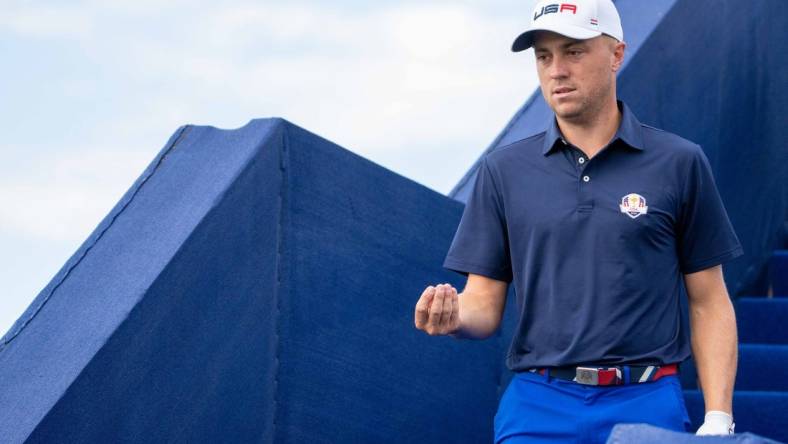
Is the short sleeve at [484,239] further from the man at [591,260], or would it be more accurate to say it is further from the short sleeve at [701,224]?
the short sleeve at [701,224]

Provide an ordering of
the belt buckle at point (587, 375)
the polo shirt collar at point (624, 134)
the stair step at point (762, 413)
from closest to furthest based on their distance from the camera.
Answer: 1. the belt buckle at point (587, 375)
2. the polo shirt collar at point (624, 134)
3. the stair step at point (762, 413)

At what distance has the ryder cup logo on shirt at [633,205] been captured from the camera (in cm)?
298

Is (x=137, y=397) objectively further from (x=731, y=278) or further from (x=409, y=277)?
(x=731, y=278)

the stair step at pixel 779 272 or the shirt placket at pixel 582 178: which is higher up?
the stair step at pixel 779 272

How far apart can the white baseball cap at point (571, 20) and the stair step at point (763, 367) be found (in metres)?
2.46

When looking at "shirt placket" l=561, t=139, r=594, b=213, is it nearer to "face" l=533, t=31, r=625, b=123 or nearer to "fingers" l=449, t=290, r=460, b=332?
"face" l=533, t=31, r=625, b=123

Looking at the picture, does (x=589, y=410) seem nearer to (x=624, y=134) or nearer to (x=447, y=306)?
(x=447, y=306)

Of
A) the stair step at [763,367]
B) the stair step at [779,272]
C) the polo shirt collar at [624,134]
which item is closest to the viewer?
the polo shirt collar at [624,134]

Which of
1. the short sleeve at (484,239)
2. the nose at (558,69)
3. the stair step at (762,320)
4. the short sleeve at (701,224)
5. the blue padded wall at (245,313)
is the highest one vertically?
the stair step at (762,320)

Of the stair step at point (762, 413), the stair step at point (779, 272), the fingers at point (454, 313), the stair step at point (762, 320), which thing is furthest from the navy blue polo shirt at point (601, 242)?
the stair step at point (779, 272)

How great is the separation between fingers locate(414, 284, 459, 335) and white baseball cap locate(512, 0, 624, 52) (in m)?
0.66

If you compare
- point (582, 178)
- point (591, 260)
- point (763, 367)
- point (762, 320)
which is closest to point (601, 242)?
point (591, 260)

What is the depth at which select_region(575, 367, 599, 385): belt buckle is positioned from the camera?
2.88 metres

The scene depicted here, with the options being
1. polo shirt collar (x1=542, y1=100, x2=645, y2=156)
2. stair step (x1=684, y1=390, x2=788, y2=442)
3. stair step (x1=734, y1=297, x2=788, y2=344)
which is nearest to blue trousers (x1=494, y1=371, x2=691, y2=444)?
polo shirt collar (x1=542, y1=100, x2=645, y2=156)
